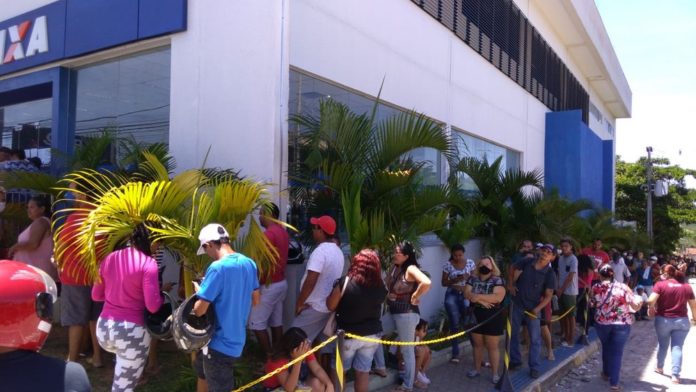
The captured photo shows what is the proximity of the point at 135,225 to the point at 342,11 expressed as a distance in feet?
15.0

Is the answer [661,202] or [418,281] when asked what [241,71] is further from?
[661,202]

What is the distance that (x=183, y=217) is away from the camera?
14.6ft

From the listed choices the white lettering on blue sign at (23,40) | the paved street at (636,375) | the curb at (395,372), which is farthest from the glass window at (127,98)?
the paved street at (636,375)

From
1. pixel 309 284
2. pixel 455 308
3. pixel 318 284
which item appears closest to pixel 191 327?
pixel 309 284

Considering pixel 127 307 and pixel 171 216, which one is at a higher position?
pixel 171 216

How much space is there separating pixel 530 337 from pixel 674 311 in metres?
2.24

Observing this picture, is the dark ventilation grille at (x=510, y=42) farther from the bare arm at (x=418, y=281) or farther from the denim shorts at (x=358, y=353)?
the denim shorts at (x=358, y=353)

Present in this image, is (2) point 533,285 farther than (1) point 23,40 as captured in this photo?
No

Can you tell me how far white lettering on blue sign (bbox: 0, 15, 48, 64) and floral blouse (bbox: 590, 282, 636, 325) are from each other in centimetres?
886

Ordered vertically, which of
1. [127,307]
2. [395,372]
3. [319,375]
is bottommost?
[395,372]

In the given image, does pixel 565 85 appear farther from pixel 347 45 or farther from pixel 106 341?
pixel 106 341

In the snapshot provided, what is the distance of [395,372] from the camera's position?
6160mm

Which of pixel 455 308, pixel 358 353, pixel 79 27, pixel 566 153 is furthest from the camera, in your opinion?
pixel 566 153

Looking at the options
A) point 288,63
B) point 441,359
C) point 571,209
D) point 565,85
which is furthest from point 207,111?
point 565,85
